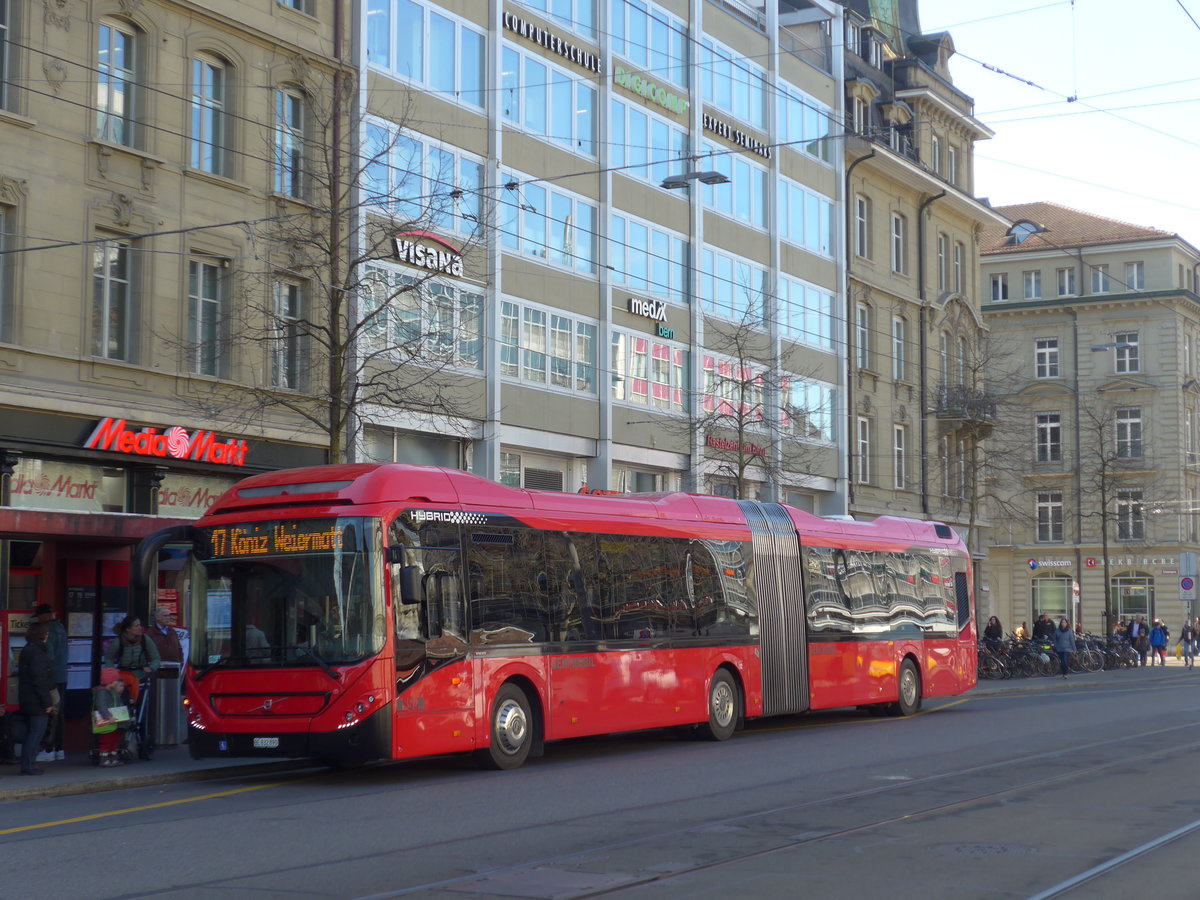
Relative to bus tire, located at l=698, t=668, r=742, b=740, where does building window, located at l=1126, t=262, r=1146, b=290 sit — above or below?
above

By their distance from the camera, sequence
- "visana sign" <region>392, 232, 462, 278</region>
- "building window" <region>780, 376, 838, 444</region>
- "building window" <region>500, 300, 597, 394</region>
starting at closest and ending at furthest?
1. "visana sign" <region>392, 232, 462, 278</region>
2. "building window" <region>500, 300, 597, 394</region>
3. "building window" <region>780, 376, 838, 444</region>

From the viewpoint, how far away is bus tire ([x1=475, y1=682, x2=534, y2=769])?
56.9 feet

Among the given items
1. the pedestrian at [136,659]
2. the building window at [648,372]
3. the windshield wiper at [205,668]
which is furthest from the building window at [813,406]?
the windshield wiper at [205,668]

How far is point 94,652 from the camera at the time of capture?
846 inches

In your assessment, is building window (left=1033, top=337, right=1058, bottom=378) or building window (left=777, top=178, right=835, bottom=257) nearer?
building window (left=777, top=178, right=835, bottom=257)

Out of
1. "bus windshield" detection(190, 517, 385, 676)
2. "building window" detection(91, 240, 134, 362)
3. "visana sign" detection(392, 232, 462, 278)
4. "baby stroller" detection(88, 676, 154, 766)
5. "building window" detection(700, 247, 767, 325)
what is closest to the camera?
"bus windshield" detection(190, 517, 385, 676)

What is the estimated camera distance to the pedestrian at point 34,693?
1689 cm

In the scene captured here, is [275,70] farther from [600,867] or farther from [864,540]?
[600,867]

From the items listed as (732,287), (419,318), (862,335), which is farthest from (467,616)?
(862,335)

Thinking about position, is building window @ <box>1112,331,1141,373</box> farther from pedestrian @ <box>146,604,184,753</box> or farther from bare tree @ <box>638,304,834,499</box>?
pedestrian @ <box>146,604,184,753</box>

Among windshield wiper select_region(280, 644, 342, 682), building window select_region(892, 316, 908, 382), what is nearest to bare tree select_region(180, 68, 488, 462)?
windshield wiper select_region(280, 644, 342, 682)

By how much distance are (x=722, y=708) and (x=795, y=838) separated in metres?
10.2

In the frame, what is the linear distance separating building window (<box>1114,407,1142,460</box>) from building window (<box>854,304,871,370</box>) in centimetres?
3362

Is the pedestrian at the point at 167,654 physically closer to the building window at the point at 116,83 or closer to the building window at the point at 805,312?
the building window at the point at 116,83
